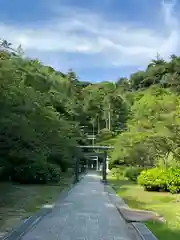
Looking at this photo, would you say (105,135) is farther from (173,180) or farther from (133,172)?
(173,180)

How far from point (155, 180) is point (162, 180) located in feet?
1.49

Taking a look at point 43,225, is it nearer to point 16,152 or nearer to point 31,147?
point 16,152

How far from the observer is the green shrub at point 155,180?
76.0 ft

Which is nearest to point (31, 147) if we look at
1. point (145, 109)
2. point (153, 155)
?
point (153, 155)

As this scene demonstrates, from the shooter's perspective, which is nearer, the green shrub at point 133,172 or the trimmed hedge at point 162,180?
the trimmed hedge at point 162,180

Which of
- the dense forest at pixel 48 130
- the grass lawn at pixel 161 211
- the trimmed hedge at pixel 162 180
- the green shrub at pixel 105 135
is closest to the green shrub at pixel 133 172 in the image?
the dense forest at pixel 48 130

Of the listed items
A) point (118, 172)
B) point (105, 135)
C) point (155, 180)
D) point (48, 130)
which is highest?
point (105, 135)

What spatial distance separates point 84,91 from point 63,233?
5999cm

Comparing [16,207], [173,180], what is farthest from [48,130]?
[16,207]

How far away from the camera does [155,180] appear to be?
2348 cm

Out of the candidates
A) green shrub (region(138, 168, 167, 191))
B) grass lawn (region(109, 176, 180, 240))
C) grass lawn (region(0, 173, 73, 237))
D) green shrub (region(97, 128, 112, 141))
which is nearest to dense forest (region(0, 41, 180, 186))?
green shrub (region(97, 128, 112, 141))

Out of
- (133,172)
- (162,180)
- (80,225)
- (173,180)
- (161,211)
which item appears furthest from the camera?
(133,172)

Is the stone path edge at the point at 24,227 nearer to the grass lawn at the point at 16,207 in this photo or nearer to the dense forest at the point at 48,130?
the grass lawn at the point at 16,207

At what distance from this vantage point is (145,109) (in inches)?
1318
